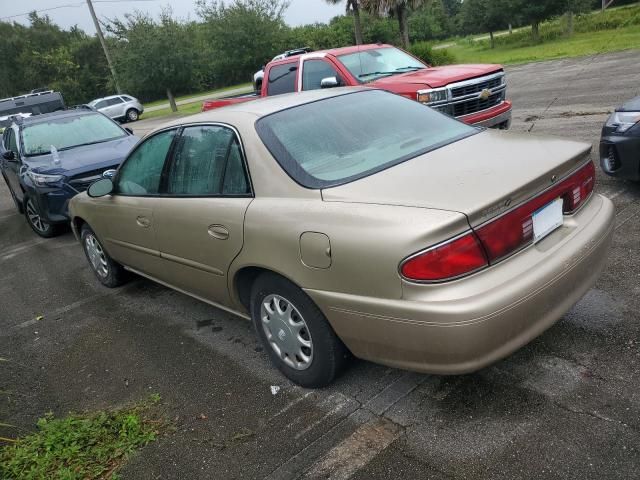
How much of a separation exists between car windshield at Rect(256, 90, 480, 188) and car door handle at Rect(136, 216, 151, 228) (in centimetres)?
131

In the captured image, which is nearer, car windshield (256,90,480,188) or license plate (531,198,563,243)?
license plate (531,198,563,243)

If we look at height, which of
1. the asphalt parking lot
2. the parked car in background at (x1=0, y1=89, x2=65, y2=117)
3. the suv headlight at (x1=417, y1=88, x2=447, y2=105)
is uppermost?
the parked car in background at (x1=0, y1=89, x2=65, y2=117)

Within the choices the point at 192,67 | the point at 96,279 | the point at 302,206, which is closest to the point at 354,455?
the point at 302,206

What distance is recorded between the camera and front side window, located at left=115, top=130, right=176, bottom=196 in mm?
3924

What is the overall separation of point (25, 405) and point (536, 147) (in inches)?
138

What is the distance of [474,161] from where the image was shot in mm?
2855

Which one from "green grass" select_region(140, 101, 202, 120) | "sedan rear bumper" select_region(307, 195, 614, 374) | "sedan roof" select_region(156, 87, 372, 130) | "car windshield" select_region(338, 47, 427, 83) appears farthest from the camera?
"green grass" select_region(140, 101, 202, 120)

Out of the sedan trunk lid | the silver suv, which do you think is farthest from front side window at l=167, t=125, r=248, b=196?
the silver suv

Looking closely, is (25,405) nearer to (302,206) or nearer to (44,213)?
(302,206)

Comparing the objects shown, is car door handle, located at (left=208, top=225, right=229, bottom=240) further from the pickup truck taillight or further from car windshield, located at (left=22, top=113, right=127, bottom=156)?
car windshield, located at (left=22, top=113, right=127, bottom=156)

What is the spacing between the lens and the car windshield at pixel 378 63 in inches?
323

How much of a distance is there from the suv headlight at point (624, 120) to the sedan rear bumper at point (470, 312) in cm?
260

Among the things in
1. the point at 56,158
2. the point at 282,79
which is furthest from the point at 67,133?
the point at 282,79

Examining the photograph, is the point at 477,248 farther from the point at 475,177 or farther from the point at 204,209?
the point at 204,209
